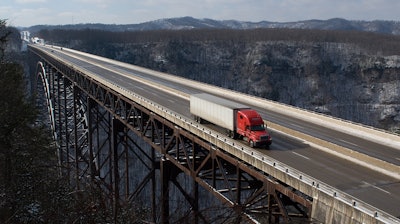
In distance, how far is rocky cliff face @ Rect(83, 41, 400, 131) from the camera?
456ft

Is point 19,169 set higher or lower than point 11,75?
lower

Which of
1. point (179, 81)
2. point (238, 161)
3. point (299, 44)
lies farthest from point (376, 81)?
point (238, 161)

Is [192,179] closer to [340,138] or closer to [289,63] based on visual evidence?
[340,138]

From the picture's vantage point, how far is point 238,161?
18984 millimetres

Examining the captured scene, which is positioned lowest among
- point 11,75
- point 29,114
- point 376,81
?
point 376,81

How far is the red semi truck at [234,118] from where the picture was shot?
21234mm

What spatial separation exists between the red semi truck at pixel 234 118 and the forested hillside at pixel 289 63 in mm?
113162

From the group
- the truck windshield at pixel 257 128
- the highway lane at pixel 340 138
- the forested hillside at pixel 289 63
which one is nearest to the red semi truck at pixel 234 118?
the truck windshield at pixel 257 128

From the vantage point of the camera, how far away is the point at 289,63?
525ft

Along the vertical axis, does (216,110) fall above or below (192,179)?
above

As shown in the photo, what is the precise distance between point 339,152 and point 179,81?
3231cm

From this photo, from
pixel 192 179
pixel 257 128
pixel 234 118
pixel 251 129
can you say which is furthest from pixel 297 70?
pixel 251 129

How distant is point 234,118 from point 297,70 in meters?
142

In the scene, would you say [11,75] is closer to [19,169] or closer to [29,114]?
[29,114]
